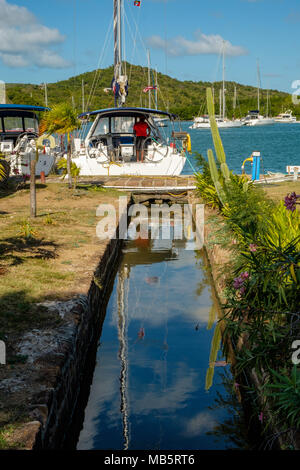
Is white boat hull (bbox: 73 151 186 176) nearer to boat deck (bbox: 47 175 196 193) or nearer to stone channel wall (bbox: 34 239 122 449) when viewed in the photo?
boat deck (bbox: 47 175 196 193)

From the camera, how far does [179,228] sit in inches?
575

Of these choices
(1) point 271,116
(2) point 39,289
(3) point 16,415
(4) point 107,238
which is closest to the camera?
(3) point 16,415

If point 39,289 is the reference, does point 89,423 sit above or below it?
below

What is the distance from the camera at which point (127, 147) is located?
21.1 m

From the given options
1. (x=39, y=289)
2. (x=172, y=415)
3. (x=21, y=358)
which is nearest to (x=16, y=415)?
(x=21, y=358)

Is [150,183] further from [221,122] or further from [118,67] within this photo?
[221,122]

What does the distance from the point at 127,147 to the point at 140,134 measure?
0.92 metres

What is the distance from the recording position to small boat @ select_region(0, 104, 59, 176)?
17922mm

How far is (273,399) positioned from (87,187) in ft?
45.3

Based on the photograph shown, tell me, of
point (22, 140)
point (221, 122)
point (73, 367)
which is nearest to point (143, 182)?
point (22, 140)

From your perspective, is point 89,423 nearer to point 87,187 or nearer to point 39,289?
point 39,289

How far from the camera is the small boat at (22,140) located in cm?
1792

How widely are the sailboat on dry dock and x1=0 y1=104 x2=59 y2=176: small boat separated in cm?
149

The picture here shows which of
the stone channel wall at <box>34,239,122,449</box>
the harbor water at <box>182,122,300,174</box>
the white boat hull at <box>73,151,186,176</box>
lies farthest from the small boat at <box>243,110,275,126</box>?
the stone channel wall at <box>34,239,122,449</box>
